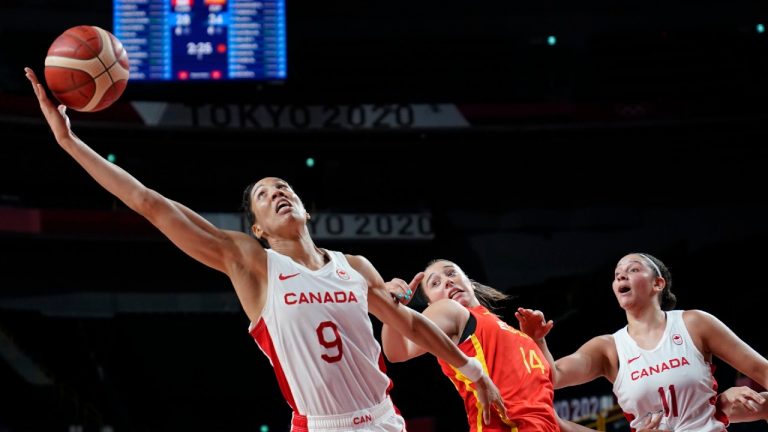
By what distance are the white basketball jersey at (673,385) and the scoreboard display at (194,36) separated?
9.75m

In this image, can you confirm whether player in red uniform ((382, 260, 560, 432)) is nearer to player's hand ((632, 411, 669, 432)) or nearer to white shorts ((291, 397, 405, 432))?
player's hand ((632, 411, 669, 432))

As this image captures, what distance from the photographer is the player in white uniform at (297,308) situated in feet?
12.4

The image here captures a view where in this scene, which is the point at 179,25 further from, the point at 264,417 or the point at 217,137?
the point at 264,417

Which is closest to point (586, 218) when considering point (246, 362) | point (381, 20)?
point (381, 20)

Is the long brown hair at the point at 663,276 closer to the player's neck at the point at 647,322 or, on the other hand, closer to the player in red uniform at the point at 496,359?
the player's neck at the point at 647,322

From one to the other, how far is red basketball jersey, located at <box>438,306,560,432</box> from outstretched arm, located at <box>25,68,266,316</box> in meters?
1.23

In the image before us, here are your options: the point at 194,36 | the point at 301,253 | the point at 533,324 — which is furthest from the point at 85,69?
the point at 194,36

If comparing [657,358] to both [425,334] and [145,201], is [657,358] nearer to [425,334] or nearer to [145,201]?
[425,334]

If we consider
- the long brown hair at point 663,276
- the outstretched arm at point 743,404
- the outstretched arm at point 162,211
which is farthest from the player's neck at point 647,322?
the outstretched arm at point 162,211

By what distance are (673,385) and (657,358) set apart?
169 mm

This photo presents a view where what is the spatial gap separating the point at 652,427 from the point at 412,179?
40.7ft

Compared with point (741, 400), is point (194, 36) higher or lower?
higher

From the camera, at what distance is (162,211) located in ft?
12.3

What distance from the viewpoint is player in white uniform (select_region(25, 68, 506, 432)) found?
3.77 m
